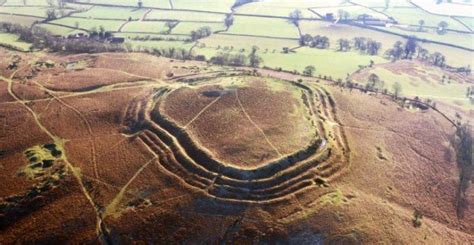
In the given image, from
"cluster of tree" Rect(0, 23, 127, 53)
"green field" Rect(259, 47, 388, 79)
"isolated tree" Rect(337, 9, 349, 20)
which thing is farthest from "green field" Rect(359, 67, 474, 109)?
"cluster of tree" Rect(0, 23, 127, 53)

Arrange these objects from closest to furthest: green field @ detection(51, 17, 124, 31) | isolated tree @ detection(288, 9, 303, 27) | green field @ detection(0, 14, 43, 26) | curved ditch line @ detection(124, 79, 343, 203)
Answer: curved ditch line @ detection(124, 79, 343, 203)
green field @ detection(51, 17, 124, 31)
green field @ detection(0, 14, 43, 26)
isolated tree @ detection(288, 9, 303, 27)

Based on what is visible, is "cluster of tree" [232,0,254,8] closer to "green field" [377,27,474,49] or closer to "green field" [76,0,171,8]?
"green field" [76,0,171,8]

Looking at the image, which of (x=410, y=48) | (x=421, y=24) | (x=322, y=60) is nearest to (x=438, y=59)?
(x=410, y=48)

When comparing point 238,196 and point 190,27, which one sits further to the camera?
point 190,27

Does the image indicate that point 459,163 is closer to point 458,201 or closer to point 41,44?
point 458,201

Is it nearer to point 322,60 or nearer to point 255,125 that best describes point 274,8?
point 322,60
